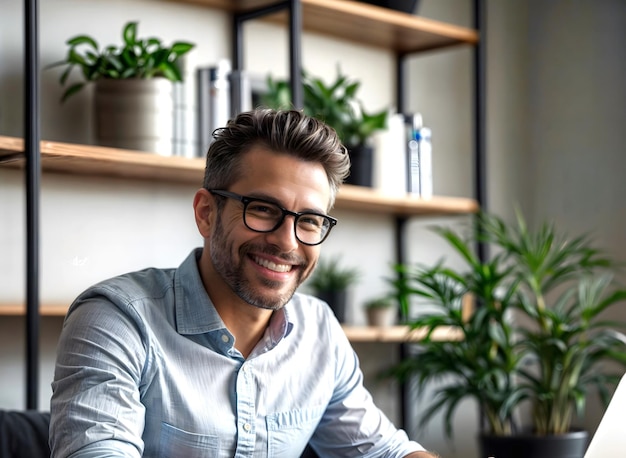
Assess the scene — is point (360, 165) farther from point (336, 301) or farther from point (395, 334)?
point (395, 334)

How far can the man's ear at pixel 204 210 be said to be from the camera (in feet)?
5.48

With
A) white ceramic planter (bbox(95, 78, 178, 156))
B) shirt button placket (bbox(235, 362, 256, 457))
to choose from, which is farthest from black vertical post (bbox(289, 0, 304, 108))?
shirt button placket (bbox(235, 362, 256, 457))

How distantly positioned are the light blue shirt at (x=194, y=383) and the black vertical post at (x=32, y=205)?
1.99 feet

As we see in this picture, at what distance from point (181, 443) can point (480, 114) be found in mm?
1998

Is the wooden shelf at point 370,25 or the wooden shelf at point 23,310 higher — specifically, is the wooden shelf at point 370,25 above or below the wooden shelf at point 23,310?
above

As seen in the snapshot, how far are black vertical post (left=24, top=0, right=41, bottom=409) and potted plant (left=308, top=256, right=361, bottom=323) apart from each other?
3.32 feet

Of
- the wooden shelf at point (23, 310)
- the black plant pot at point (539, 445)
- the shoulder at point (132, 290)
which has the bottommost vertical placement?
the black plant pot at point (539, 445)

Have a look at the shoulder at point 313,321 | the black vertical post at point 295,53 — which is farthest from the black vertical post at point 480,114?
the shoulder at point 313,321

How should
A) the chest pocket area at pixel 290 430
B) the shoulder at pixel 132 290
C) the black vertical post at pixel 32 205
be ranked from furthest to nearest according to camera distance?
the black vertical post at pixel 32 205 < the chest pocket area at pixel 290 430 < the shoulder at pixel 132 290

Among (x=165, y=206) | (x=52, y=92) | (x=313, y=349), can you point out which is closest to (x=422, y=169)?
(x=165, y=206)

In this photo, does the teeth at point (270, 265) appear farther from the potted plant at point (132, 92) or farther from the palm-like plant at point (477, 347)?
the palm-like plant at point (477, 347)

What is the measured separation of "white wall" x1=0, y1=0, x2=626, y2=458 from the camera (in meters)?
2.51

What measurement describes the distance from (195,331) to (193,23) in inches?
58.4

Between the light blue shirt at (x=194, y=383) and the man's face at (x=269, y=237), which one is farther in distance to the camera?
the man's face at (x=269, y=237)
